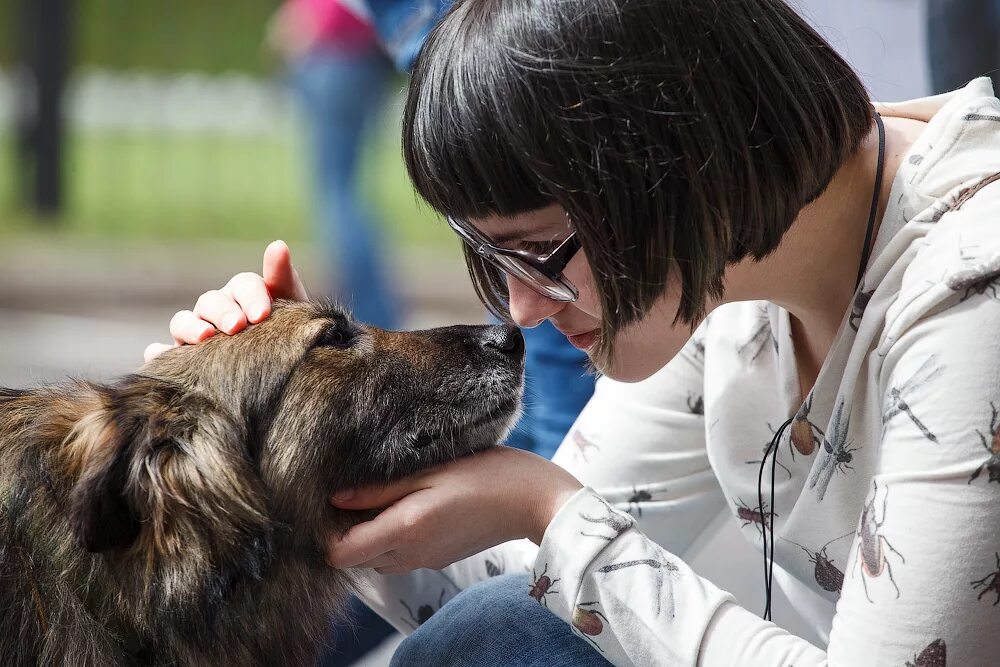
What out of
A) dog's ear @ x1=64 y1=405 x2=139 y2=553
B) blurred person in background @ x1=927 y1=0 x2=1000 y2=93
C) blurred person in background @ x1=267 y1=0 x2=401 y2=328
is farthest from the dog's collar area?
blurred person in background @ x1=267 y1=0 x2=401 y2=328

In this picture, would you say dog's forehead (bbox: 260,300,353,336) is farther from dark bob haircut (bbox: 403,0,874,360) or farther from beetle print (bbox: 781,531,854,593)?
beetle print (bbox: 781,531,854,593)

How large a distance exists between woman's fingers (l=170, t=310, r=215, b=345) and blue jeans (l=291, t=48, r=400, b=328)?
2.11 m

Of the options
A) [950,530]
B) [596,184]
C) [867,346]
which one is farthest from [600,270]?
[950,530]

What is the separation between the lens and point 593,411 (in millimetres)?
1660

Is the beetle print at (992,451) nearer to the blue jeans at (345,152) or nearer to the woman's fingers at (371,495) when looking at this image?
the woman's fingers at (371,495)

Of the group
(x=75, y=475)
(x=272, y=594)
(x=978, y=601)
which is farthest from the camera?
(x=272, y=594)

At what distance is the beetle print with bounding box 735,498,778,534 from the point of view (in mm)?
1464

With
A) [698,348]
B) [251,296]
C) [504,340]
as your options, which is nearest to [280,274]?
[251,296]

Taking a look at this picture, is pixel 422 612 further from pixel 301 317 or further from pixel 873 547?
pixel 873 547

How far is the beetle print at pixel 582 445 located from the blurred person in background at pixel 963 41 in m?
1.28

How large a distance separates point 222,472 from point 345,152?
248 cm

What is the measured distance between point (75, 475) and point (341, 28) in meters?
2.66

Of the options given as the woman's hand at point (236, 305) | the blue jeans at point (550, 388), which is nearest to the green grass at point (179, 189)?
the blue jeans at point (550, 388)

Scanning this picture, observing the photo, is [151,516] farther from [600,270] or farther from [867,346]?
[867,346]
